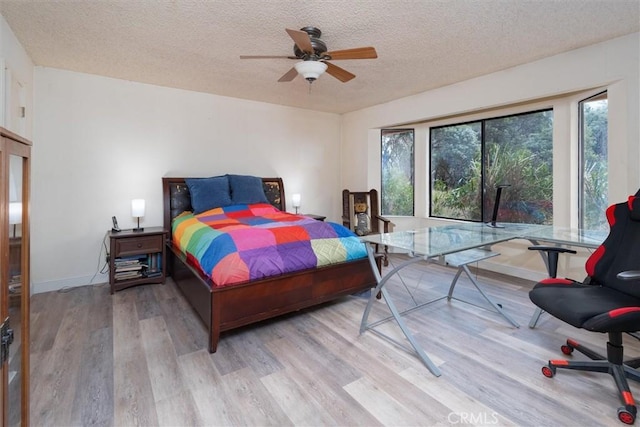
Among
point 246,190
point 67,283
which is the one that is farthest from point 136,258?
point 246,190

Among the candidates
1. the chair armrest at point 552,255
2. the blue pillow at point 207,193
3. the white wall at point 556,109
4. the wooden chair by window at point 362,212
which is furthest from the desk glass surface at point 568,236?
the blue pillow at point 207,193

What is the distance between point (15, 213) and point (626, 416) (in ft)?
8.98

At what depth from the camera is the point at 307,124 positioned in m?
5.27

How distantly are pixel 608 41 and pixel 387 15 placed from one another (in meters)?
2.10

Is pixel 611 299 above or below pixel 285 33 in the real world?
below

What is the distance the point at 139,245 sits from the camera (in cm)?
346

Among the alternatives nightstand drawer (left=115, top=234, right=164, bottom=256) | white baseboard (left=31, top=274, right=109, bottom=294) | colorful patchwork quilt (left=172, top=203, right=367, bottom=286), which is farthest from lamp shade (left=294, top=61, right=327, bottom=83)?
white baseboard (left=31, top=274, right=109, bottom=294)

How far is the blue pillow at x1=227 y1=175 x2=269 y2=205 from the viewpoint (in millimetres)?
4094

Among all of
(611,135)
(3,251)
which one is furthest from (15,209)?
(611,135)

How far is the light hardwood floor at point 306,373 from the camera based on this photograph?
5.18 feet

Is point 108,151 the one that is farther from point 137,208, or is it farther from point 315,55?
point 315,55

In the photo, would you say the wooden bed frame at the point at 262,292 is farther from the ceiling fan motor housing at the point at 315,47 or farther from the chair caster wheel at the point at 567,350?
the ceiling fan motor housing at the point at 315,47

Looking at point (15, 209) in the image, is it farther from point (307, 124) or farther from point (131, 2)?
point (307, 124)

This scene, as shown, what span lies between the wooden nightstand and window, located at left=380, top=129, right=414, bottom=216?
3472mm
